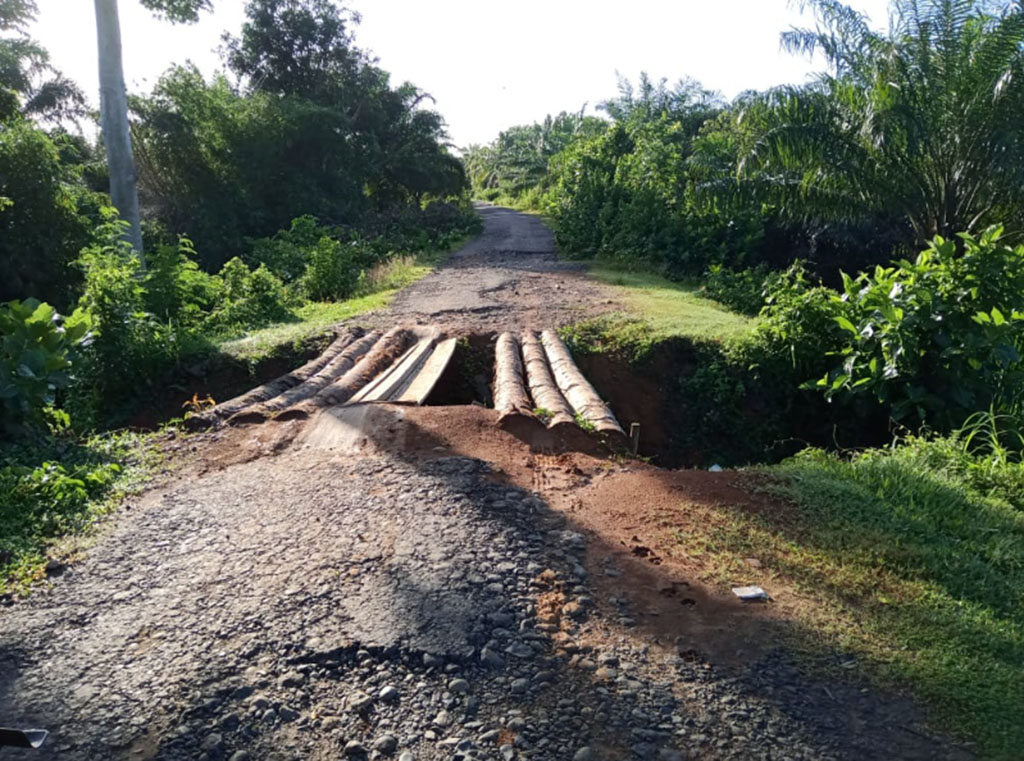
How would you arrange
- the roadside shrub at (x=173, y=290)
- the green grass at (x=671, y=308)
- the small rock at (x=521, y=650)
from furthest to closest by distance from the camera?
the roadside shrub at (x=173, y=290), the green grass at (x=671, y=308), the small rock at (x=521, y=650)

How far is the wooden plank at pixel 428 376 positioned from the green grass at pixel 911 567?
2.60 meters

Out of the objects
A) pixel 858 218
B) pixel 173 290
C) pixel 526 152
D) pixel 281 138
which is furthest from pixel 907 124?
pixel 526 152

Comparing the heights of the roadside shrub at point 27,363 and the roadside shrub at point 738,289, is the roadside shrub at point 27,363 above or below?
above

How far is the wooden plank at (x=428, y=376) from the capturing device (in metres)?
5.77

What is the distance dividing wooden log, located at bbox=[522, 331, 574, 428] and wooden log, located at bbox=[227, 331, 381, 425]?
1.61 metres

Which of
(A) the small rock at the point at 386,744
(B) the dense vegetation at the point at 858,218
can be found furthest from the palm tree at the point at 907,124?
(A) the small rock at the point at 386,744

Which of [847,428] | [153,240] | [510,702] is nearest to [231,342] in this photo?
[847,428]

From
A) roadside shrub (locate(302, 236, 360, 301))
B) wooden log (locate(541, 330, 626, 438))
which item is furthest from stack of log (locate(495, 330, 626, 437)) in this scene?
roadside shrub (locate(302, 236, 360, 301))

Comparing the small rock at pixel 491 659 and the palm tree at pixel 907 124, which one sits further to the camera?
the palm tree at pixel 907 124

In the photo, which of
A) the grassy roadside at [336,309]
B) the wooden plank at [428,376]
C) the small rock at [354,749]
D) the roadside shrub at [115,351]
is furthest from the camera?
the grassy roadside at [336,309]

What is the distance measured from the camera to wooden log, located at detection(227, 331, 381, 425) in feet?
18.1

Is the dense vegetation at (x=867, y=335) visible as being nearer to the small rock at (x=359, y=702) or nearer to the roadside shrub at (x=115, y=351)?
the small rock at (x=359, y=702)

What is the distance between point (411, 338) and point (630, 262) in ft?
23.6

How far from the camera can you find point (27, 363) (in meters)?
4.81
